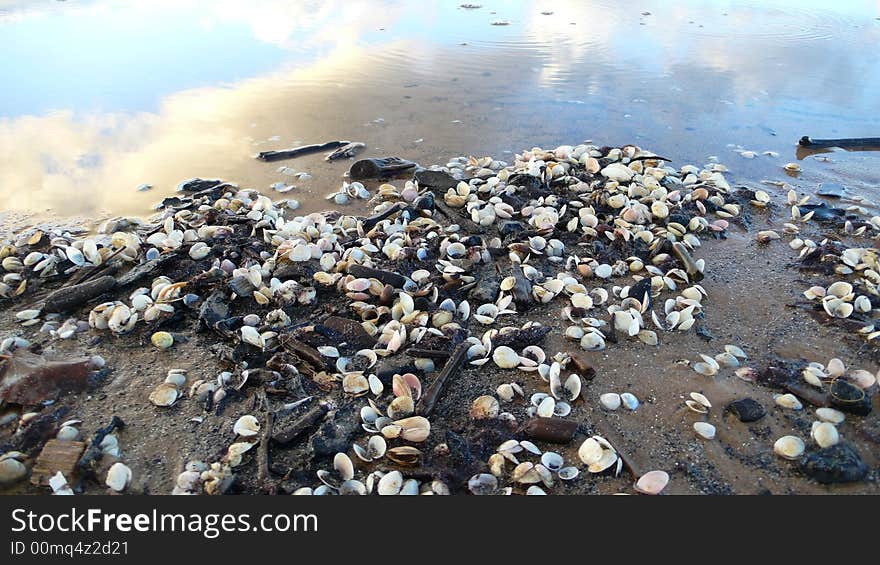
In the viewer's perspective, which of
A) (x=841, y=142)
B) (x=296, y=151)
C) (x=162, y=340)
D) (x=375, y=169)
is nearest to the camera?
(x=162, y=340)

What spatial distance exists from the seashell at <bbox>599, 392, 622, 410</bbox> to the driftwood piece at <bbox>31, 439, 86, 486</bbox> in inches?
83.4

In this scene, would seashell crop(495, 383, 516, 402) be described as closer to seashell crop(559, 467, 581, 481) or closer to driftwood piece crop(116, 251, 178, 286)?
seashell crop(559, 467, 581, 481)

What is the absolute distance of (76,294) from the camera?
304 cm

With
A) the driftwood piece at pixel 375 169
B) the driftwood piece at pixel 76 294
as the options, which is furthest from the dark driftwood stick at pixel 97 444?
the driftwood piece at pixel 375 169

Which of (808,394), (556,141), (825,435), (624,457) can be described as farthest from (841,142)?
(624,457)

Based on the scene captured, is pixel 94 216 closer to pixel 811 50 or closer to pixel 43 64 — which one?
pixel 43 64

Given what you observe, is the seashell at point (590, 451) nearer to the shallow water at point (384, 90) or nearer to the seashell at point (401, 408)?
the seashell at point (401, 408)

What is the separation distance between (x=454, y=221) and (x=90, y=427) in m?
2.43

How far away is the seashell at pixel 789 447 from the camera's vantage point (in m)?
2.18

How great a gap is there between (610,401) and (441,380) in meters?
0.75

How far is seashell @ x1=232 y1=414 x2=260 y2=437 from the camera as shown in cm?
228

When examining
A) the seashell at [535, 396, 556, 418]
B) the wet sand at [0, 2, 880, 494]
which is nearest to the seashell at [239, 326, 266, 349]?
the wet sand at [0, 2, 880, 494]

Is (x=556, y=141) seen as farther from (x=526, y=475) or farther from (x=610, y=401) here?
(x=526, y=475)

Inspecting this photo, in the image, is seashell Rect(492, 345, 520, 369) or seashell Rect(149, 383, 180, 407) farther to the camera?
seashell Rect(492, 345, 520, 369)
